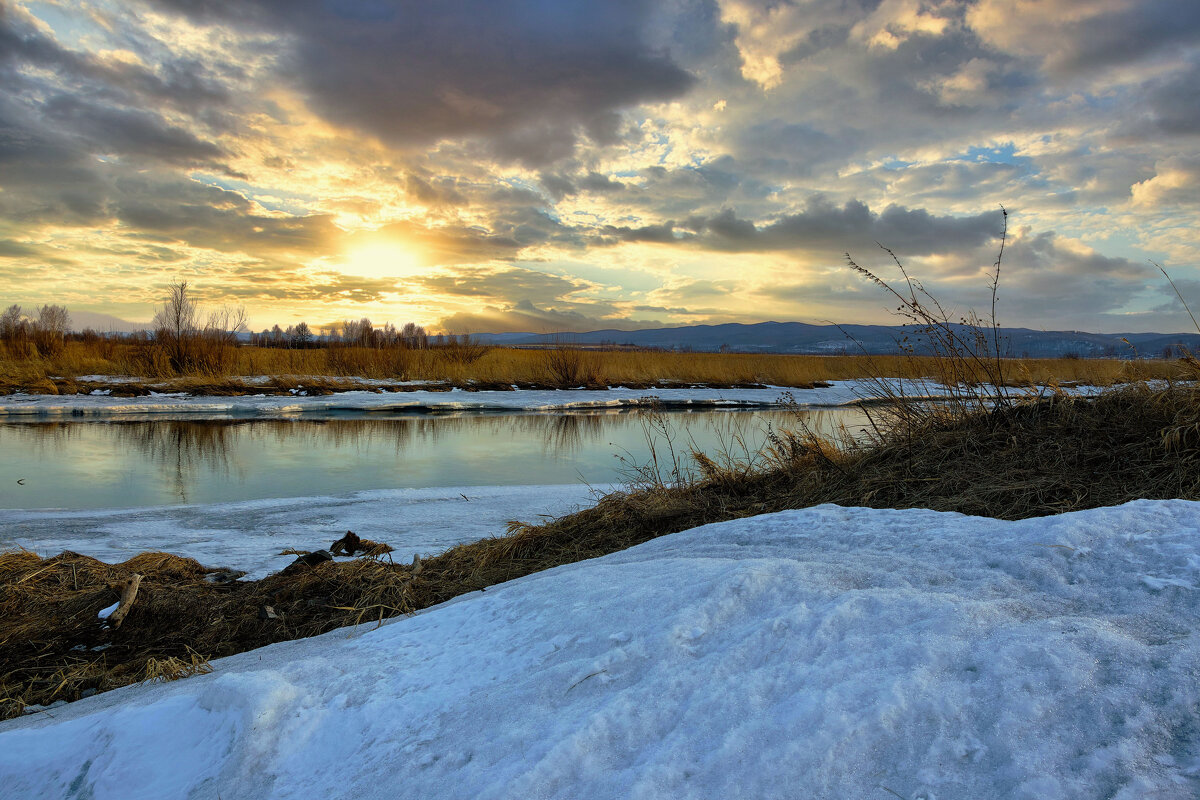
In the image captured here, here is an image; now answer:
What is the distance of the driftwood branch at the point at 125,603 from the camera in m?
2.99

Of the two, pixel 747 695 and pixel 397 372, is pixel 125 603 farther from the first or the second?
pixel 397 372

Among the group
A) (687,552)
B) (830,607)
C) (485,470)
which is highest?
(830,607)

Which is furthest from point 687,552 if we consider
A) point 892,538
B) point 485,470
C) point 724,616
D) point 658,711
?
point 485,470

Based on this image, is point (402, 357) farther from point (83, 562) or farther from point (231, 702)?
point (231, 702)

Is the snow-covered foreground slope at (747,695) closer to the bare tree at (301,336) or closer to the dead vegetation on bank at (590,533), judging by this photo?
the dead vegetation on bank at (590,533)

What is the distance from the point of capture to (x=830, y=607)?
154 centimetres

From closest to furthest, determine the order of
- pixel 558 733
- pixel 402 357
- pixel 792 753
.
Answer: pixel 792 753 → pixel 558 733 → pixel 402 357

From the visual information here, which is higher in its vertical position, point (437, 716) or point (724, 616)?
point (724, 616)

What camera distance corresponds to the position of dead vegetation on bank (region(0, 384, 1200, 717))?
278cm

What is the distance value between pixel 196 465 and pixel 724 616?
8364mm

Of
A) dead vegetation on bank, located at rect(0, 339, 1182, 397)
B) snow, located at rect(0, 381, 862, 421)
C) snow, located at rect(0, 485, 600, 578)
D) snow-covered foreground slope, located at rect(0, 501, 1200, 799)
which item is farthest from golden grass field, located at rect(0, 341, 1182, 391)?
snow-covered foreground slope, located at rect(0, 501, 1200, 799)

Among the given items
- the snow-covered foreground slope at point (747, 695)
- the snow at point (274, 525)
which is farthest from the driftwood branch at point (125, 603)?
the snow-covered foreground slope at point (747, 695)

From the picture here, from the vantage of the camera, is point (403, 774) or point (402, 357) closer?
point (403, 774)

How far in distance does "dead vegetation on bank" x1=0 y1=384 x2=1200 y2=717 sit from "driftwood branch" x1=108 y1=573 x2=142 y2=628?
0.11ft
